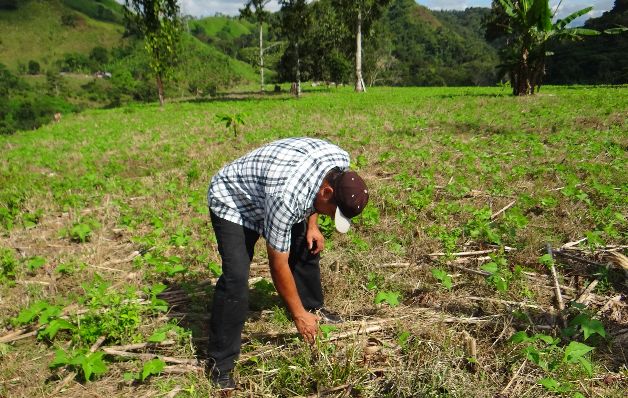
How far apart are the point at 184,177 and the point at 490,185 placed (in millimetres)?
5531

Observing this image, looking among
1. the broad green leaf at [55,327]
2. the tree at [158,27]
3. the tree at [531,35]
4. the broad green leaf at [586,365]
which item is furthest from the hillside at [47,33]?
the broad green leaf at [586,365]

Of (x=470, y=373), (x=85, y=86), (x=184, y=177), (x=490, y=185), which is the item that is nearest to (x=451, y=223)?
(x=490, y=185)

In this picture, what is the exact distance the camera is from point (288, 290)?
269 centimetres

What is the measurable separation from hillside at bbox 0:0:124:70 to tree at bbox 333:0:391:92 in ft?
397

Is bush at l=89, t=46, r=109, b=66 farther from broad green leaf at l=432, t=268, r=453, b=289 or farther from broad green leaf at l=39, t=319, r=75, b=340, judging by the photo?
broad green leaf at l=432, t=268, r=453, b=289

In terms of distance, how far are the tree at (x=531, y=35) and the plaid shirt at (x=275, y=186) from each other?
16.6 metres

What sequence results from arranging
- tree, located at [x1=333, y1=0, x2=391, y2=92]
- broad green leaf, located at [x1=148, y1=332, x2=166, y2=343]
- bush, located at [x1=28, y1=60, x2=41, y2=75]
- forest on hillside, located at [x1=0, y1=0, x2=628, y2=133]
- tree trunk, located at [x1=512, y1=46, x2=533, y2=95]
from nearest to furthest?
broad green leaf, located at [x1=148, y1=332, x2=166, y2=343] → tree trunk, located at [x1=512, y1=46, x2=533, y2=95] → tree, located at [x1=333, y1=0, x2=391, y2=92] → forest on hillside, located at [x1=0, y1=0, x2=628, y2=133] → bush, located at [x1=28, y1=60, x2=41, y2=75]

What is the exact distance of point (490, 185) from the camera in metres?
6.47

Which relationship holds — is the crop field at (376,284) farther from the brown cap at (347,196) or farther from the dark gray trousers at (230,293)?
the brown cap at (347,196)

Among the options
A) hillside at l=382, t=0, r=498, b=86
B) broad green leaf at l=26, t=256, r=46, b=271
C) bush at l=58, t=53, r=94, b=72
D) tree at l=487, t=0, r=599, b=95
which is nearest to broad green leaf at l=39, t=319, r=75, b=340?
broad green leaf at l=26, t=256, r=46, b=271

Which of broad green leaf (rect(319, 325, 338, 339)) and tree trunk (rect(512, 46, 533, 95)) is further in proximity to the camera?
tree trunk (rect(512, 46, 533, 95))

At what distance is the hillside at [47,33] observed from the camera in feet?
414

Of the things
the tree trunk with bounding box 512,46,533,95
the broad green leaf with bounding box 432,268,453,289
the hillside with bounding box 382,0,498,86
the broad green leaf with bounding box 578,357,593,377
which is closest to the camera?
the broad green leaf with bounding box 578,357,593,377

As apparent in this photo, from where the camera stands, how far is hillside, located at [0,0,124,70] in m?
126
